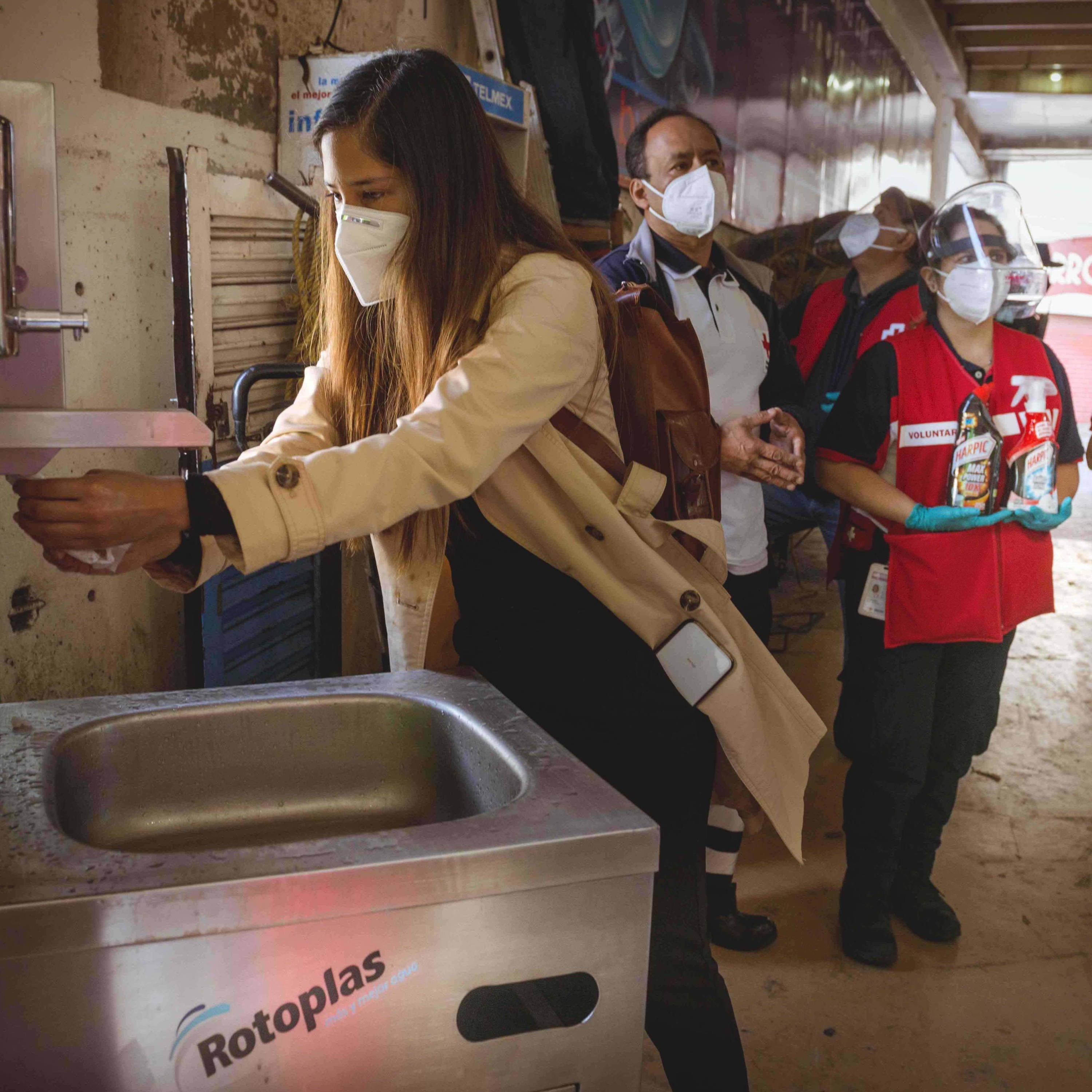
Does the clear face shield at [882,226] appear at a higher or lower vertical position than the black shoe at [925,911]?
higher

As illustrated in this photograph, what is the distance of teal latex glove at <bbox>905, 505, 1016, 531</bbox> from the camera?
2361mm

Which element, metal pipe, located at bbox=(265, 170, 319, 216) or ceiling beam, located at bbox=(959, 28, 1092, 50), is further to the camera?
ceiling beam, located at bbox=(959, 28, 1092, 50)

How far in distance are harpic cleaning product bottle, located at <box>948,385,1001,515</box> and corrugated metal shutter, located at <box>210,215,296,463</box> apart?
167 cm

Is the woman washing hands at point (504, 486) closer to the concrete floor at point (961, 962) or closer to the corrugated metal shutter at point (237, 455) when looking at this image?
the concrete floor at point (961, 962)

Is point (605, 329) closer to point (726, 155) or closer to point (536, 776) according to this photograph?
point (536, 776)

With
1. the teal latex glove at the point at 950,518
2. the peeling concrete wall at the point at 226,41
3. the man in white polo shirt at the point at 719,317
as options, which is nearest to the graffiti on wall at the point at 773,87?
the peeling concrete wall at the point at 226,41

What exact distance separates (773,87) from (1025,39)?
5736 millimetres

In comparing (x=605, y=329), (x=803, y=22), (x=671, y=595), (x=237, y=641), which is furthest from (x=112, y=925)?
(x=803, y=22)

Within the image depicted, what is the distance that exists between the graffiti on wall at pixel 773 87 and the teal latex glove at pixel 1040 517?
2.62 metres

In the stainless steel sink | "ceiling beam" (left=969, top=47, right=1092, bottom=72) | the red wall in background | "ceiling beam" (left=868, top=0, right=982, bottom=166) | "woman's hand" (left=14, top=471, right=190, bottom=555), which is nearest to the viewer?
the stainless steel sink

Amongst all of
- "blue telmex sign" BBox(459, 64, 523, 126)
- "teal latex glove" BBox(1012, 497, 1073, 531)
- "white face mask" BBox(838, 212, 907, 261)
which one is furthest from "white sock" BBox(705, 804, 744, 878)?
"white face mask" BBox(838, 212, 907, 261)

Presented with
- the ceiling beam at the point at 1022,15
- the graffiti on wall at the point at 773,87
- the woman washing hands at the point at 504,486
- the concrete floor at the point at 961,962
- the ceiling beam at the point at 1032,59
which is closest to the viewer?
the woman washing hands at the point at 504,486

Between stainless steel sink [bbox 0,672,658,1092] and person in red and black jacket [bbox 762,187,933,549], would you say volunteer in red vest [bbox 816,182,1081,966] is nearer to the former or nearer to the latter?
person in red and black jacket [bbox 762,187,933,549]

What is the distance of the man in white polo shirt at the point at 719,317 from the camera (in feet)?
8.05
